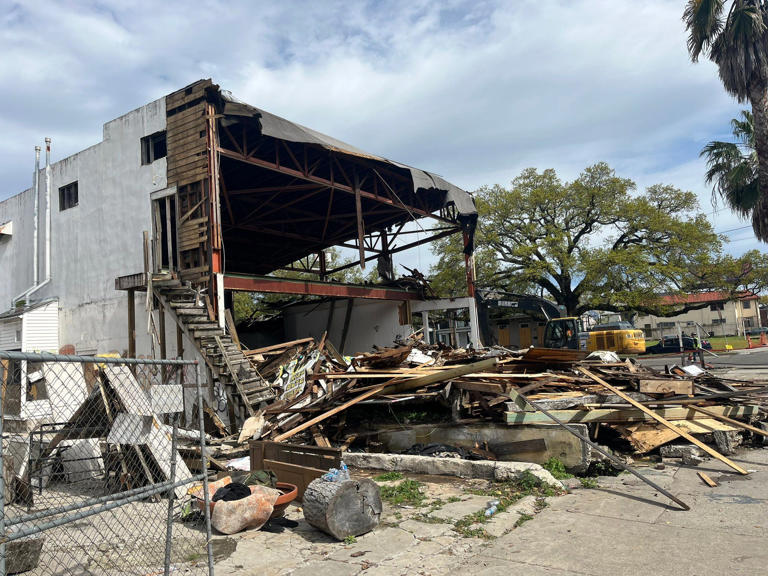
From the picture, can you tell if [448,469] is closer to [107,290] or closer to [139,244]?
[139,244]

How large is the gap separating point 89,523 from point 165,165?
39.5ft

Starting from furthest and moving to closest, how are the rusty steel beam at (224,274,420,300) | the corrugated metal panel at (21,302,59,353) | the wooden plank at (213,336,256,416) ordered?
the corrugated metal panel at (21,302,59,353)
the rusty steel beam at (224,274,420,300)
the wooden plank at (213,336,256,416)

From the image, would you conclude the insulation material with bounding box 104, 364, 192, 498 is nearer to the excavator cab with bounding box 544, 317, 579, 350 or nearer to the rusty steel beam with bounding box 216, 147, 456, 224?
the rusty steel beam with bounding box 216, 147, 456, 224

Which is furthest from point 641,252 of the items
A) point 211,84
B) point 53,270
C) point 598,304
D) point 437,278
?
point 53,270

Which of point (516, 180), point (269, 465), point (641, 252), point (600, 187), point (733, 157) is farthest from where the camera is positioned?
point (516, 180)

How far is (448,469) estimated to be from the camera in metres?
7.48

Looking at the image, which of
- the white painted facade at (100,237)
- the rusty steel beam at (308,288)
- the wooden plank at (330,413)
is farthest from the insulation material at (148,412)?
the rusty steel beam at (308,288)

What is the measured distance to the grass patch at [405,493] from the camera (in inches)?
251

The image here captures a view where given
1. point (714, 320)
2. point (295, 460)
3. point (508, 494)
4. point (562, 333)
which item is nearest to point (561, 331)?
point (562, 333)

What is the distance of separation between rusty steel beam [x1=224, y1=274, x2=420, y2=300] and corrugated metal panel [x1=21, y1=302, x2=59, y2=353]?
7.38 m

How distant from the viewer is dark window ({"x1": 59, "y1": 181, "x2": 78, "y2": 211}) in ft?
64.1

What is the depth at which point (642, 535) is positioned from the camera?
4.91 m

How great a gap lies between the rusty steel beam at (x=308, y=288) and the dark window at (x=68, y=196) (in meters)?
7.76

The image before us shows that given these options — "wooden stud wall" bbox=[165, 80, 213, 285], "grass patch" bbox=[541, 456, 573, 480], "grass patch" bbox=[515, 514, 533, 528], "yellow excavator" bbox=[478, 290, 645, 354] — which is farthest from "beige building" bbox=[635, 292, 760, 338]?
"grass patch" bbox=[515, 514, 533, 528]
